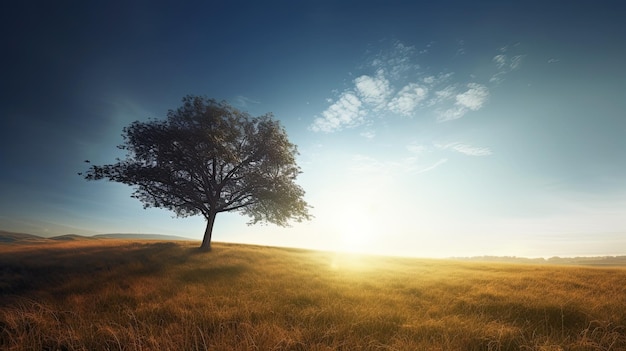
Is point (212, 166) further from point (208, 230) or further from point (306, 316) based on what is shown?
point (306, 316)

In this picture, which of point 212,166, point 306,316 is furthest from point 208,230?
point 306,316

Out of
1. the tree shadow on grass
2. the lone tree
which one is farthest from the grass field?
the lone tree

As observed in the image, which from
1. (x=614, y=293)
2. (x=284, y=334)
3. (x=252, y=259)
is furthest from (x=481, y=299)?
(x=252, y=259)

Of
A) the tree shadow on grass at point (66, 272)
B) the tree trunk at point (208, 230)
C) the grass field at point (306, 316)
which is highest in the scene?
the tree trunk at point (208, 230)

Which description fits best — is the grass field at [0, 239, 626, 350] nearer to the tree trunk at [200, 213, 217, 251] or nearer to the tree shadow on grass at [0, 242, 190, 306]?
the tree shadow on grass at [0, 242, 190, 306]

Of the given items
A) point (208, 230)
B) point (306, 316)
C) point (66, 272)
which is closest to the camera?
→ point (306, 316)

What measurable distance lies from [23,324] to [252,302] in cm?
459

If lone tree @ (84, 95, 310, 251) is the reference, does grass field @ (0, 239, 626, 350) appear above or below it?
below

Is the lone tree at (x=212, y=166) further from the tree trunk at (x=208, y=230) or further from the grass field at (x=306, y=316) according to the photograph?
the grass field at (x=306, y=316)

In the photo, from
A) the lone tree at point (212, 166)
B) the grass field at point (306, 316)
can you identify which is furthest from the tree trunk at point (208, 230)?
the grass field at point (306, 316)

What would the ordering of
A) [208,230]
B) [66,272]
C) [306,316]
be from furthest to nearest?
[208,230], [66,272], [306,316]

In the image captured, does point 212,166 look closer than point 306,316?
No

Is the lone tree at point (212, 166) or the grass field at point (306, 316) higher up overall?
the lone tree at point (212, 166)

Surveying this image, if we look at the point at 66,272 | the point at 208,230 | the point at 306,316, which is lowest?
the point at 66,272
